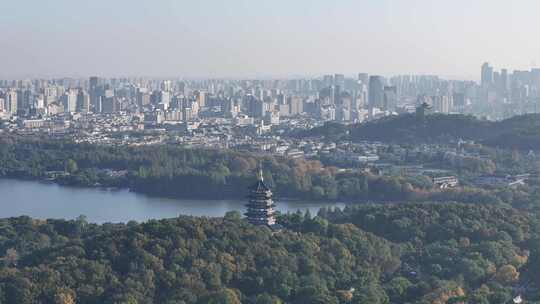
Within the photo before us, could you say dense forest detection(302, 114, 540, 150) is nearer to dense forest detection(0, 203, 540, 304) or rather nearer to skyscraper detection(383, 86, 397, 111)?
skyscraper detection(383, 86, 397, 111)

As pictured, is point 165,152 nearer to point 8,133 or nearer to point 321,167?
point 321,167

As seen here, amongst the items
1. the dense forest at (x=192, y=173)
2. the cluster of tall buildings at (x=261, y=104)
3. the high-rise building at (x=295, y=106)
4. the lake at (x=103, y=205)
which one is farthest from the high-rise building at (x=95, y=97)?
the lake at (x=103, y=205)

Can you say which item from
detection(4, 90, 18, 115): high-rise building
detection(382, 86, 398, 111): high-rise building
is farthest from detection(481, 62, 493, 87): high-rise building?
detection(4, 90, 18, 115): high-rise building

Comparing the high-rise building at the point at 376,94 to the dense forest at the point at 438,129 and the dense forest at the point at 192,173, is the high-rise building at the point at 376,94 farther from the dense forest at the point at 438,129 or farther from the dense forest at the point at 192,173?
the dense forest at the point at 192,173

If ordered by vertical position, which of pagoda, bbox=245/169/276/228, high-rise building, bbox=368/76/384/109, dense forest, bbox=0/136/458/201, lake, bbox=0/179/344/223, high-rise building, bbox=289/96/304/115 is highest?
high-rise building, bbox=368/76/384/109

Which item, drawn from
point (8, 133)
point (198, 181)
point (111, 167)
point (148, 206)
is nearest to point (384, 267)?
point (148, 206)

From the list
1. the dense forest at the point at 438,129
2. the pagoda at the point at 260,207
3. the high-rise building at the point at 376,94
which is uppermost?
the high-rise building at the point at 376,94
